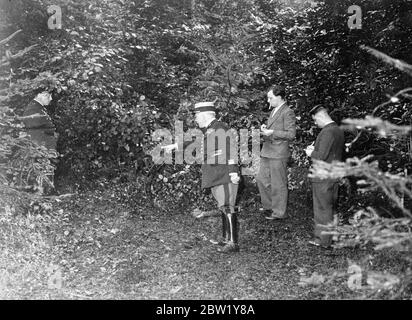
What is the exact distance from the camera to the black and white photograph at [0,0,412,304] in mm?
5922

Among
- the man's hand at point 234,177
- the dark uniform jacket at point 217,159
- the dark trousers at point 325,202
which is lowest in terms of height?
the dark trousers at point 325,202

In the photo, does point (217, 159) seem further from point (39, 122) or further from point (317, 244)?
point (39, 122)

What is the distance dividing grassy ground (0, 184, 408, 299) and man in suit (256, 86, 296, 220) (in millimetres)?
509

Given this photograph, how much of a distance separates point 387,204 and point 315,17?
3407mm

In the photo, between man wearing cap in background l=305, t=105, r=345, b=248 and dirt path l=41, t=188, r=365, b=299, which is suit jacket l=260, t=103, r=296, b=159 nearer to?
man wearing cap in background l=305, t=105, r=345, b=248

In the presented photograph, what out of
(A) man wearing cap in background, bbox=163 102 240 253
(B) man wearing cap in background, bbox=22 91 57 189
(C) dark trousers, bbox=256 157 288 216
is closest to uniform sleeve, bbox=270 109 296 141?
(C) dark trousers, bbox=256 157 288 216

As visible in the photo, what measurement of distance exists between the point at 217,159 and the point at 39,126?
3.24 m

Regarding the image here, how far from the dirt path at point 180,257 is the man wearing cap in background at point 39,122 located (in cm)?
121

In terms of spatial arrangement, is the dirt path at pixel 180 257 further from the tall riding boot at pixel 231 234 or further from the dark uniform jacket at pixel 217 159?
the dark uniform jacket at pixel 217 159

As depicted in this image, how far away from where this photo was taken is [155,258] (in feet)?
21.4

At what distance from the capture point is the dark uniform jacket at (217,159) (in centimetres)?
654

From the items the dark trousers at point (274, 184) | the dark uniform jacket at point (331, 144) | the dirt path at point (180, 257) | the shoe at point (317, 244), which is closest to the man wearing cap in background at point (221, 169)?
the dirt path at point (180, 257)

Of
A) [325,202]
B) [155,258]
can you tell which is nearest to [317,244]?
[325,202]
